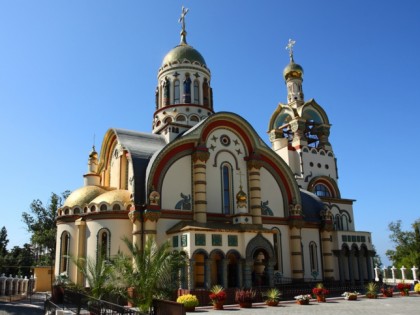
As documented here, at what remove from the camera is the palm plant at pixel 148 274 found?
14.4m

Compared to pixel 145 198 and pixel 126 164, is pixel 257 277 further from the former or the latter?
pixel 126 164

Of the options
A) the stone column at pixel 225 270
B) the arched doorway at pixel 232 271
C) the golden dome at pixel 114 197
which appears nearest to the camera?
the stone column at pixel 225 270

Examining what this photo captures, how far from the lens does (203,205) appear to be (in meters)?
24.2

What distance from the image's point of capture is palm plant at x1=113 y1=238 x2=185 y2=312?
14445mm

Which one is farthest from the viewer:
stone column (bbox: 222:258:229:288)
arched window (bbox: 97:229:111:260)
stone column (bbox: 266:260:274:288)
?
stone column (bbox: 266:260:274:288)

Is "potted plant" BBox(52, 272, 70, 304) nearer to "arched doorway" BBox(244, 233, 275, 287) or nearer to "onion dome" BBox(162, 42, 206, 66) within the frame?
"arched doorway" BBox(244, 233, 275, 287)

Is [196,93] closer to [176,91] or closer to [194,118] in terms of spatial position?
[176,91]

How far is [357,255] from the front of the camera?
30688 millimetres

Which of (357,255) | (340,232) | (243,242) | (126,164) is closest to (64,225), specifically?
(126,164)

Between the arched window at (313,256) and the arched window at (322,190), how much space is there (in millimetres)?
7749

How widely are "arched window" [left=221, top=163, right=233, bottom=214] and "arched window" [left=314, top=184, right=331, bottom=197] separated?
39.8ft

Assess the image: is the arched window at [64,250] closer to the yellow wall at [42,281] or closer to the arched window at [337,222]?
the yellow wall at [42,281]

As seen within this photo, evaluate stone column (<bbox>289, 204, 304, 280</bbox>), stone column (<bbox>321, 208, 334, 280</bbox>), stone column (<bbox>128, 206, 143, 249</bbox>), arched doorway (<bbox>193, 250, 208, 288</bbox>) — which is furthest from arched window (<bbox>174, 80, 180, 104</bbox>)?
stone column (<bbox>321, 208, 334, 280</bbox>)

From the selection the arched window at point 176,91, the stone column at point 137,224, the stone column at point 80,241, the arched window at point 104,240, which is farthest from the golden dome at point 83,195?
the arched window at point 176,91
